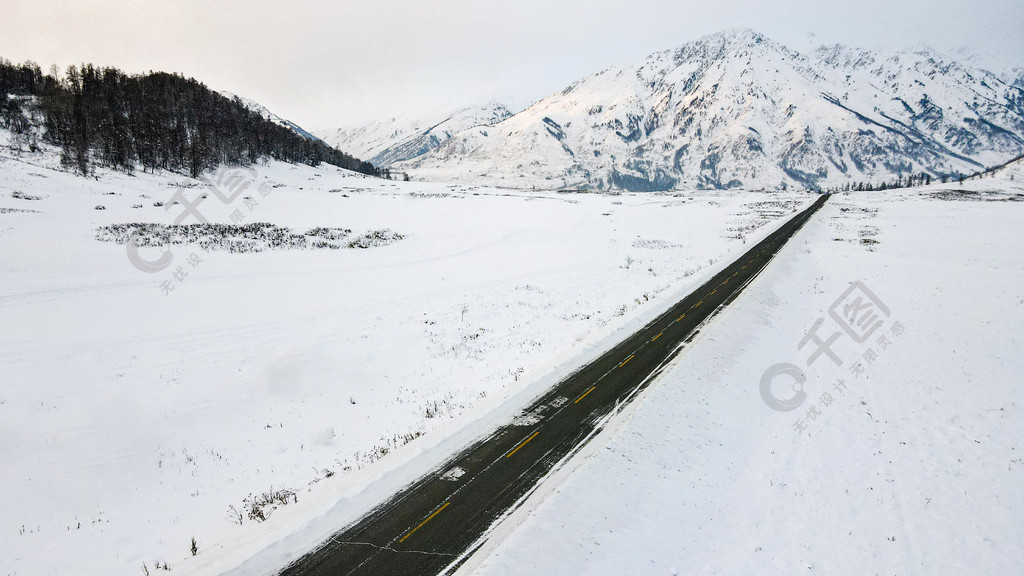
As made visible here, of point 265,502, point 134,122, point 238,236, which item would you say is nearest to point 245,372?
point 265,502

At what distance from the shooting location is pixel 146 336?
1773 cm

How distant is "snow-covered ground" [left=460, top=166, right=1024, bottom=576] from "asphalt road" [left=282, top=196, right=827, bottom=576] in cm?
64

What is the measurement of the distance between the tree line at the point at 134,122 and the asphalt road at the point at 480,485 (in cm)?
7596

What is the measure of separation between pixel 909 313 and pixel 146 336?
4129cm

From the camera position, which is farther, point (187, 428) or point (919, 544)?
point (187, 428)

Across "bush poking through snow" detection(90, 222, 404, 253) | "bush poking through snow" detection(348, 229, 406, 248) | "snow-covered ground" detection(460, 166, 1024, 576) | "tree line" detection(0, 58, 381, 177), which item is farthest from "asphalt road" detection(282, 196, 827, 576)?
"tree line" detection(0, 58, 381, 177)

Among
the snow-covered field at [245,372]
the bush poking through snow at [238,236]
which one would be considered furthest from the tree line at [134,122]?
the snow-covered field at [245,372]

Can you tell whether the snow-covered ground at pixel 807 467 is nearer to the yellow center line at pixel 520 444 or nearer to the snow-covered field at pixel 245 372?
the yellow center line at pixel 520 444

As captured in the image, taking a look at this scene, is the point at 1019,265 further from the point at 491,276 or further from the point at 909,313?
the point at 491,276

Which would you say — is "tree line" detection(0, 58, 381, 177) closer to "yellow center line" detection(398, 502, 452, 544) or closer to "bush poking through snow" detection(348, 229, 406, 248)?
"bush poking through snow" detection(348, 229, 406, 248)

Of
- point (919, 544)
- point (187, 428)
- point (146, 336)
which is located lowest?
point (919, 544)

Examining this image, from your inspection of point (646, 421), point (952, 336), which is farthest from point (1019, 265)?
point (646, 421)

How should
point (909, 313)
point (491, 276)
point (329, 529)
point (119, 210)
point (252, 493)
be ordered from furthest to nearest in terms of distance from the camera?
1. point (119, 210)
2. point (491, 276)
3. point (909, 313)
4. point (252, 493)
5. point (329, 529)

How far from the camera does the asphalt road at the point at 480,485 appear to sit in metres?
8.30
